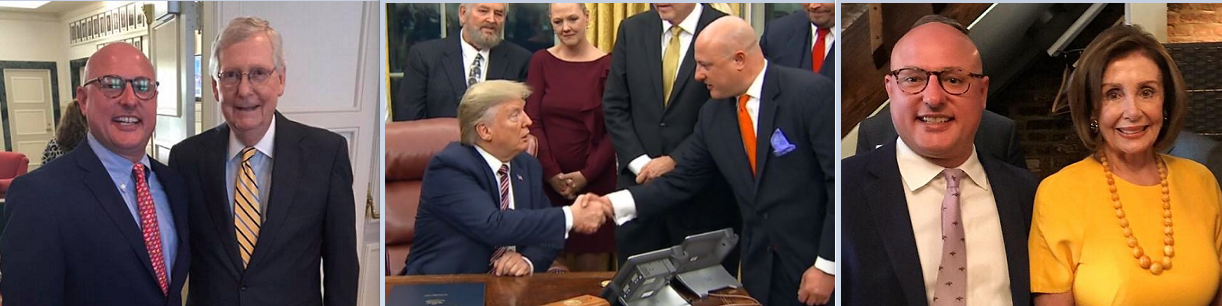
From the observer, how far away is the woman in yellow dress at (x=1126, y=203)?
118 inches

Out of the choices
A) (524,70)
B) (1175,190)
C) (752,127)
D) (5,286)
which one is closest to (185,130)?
(5,286)

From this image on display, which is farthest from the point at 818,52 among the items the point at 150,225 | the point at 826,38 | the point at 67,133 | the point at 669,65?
the point at 67,133

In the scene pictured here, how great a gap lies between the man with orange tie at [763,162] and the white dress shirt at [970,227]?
10.7 inches

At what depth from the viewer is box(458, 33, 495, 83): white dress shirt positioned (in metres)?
3.18

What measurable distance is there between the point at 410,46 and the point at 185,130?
683 mm

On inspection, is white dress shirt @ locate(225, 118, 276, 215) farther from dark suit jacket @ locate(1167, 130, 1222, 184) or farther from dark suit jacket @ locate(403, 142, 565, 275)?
dark suit jacket @ locate(1167, 130, 1222, 184)

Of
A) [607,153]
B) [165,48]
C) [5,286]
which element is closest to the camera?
[5,286]

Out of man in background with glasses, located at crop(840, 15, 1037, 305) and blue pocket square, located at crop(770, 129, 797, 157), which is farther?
blue pocket square, located at crop(770, 129, 797, 157)

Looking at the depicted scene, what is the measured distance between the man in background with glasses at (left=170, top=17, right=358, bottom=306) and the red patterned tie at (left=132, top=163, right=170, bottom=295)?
0.30ft

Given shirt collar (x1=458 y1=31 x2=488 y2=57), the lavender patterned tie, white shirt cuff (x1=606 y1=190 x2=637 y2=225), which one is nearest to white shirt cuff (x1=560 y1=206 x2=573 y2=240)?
white shirt cuff (x1=606 y1=190 x2=637 y2=225)

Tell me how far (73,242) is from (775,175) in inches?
78.6

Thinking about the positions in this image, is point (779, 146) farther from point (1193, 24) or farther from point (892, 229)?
point (1193, 24)

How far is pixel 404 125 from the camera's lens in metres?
3.18

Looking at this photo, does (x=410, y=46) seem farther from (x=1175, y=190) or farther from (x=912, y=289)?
(x=1175, y=190)
